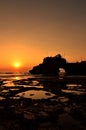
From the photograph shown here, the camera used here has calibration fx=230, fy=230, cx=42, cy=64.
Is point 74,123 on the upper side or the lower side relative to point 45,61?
lower

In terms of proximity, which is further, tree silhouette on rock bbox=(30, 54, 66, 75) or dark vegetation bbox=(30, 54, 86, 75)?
tree silhouette on rock bbox=(30, 54, 66, 75)

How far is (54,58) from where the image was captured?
169 metres

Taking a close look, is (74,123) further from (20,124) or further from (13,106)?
(13,106)

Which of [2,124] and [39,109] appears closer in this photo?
[2,124]

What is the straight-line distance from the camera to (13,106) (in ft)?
85.9

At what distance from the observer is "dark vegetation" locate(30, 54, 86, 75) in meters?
156

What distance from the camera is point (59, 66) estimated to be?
166250 mm

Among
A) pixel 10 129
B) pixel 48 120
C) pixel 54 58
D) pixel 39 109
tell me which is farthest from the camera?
pixel 54 58

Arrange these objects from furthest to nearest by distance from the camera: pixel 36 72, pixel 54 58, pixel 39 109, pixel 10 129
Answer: pixel 36 72
pixel 54 58
pixel 39 109
pixel 10 129

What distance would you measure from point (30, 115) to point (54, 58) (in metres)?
148

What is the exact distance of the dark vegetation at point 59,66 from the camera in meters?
156

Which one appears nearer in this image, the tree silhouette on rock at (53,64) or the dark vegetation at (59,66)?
the dark vegetation at (59,66)

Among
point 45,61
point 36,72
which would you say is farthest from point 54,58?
point 36,72

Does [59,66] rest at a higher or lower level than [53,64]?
lower
